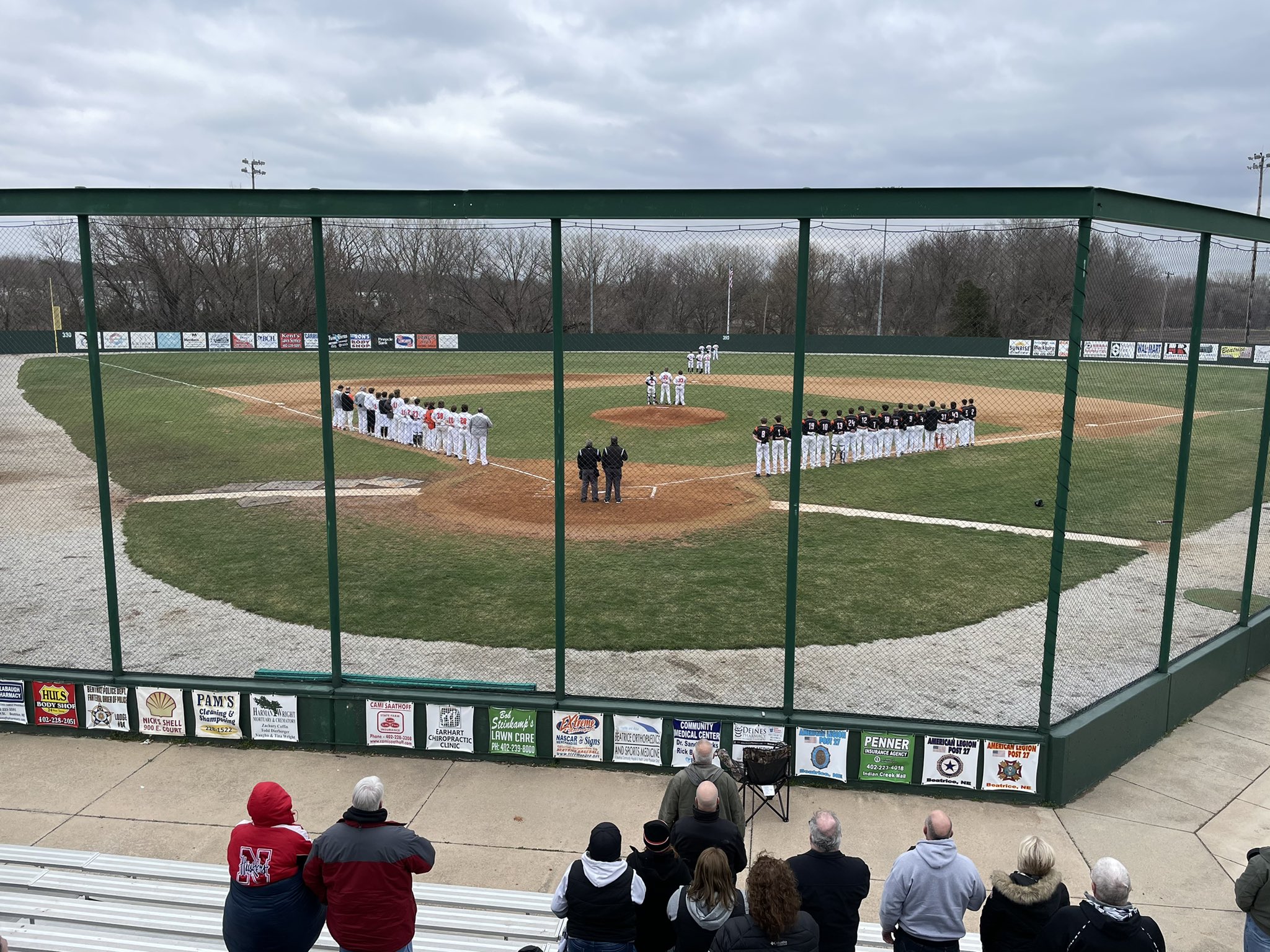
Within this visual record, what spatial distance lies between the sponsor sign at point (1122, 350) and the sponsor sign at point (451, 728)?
Answer: 820 cm

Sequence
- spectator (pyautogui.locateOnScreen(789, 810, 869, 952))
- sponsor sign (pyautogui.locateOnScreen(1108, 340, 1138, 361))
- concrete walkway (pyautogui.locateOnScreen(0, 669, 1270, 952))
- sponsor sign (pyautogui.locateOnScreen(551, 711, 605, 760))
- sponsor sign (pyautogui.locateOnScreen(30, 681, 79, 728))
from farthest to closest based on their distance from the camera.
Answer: sponsor sign (pyautogui.locateOnScreen(1108, 340, 1138, 361)), sponsor sign (pyautogui.locateOnScreen(30, 681, 79, 728)), sponsor sign (pyautogui.locateOnScreen(551, 711, 605, 760)), concrete walkway (pyautogui.locateOnScreen(0, 669, 1270, 952)), spectator (pyautogui.locateOnScreen(789, 810, 869, 952))

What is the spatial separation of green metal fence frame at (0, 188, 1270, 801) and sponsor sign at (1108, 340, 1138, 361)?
6.87ft

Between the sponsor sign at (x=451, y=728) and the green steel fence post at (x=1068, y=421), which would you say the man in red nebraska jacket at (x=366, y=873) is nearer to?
the sponsor sign at (x=451, y=728)

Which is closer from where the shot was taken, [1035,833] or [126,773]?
[1035,833]

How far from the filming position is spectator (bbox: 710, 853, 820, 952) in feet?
12.6

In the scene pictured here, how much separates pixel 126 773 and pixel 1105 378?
87.9 feet

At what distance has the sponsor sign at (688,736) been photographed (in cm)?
794

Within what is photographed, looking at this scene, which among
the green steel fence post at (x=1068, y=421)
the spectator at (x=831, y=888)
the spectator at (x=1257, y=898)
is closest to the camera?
the spectator at (x=831, y=888)

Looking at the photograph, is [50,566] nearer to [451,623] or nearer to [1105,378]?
[451,623]

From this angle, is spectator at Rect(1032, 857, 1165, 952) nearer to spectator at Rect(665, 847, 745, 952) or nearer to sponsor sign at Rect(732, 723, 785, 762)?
spectator at Rect(665, 847, 745, 952)

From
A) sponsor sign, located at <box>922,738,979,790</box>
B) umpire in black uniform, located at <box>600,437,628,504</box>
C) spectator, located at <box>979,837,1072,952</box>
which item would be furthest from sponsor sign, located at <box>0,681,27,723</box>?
umpire in black uniform, located at <box>600,437,628,504</box>

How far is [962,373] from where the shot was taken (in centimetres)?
2070

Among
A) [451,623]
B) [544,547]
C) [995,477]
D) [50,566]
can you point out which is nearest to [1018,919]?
[451,623]

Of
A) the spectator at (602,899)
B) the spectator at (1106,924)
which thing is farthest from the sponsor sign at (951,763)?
the spectator at (602,899)
